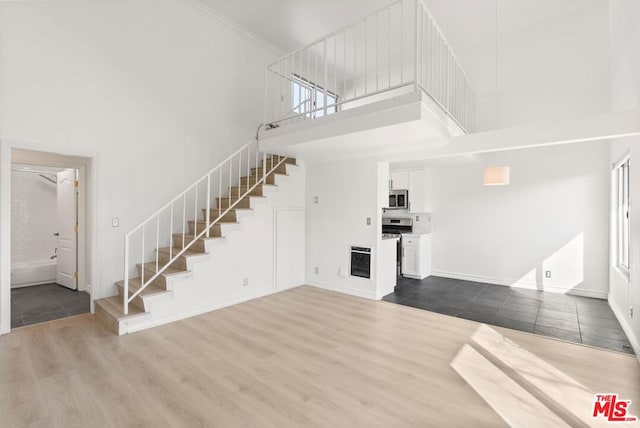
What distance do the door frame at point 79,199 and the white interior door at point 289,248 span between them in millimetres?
2631

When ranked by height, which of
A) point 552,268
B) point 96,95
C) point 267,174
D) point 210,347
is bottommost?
point 210,347

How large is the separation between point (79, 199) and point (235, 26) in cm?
415

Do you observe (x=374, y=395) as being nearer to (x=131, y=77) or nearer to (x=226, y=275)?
(x=226, y=275)

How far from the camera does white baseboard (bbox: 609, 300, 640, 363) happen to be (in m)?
2.86

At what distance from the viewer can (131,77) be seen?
423 cm

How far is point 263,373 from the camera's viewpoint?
2553 mm

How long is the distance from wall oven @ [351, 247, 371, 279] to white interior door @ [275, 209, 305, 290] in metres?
1.09

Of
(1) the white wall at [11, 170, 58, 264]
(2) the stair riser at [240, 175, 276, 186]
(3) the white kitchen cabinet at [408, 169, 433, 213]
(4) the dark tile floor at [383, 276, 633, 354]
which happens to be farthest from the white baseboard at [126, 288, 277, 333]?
(1) the white wall at [11, 170, 58, 264]

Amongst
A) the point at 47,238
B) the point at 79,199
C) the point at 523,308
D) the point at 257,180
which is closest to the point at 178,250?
the point at 257,180

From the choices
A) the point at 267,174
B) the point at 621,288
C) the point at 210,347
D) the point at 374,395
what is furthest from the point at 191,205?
the point at 621,288

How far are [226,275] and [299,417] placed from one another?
270 centimetres

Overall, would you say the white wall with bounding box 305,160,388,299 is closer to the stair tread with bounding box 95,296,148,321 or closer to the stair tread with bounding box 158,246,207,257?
the stair tread with bounding box 158,246,207,257

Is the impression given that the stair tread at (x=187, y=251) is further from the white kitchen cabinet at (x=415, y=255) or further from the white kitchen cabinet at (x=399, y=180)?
the white kitchen cabinet at (x=399, y=180)

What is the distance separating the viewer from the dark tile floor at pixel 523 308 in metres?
3.43
